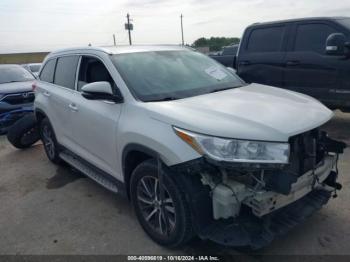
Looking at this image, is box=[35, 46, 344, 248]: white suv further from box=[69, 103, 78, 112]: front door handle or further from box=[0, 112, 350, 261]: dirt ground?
box=[0, 112, 350, 261]: dirt ground

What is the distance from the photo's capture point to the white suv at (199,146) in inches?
104

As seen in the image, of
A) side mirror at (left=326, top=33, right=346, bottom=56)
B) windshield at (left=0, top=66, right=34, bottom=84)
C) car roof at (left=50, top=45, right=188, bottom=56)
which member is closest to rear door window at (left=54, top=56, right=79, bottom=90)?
car roof at (left=50, top=45, right=188, bottom=56)

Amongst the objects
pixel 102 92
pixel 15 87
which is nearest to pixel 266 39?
pixel 102 92

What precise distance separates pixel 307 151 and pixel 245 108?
613 mm

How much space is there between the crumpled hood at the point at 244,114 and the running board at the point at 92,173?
112 cm

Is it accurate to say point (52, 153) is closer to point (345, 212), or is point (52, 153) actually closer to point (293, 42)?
point (345, 212)

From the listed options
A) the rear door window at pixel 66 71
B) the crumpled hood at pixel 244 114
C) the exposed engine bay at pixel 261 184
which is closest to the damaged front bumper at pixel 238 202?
the exposed engine bay at pixel 261 184

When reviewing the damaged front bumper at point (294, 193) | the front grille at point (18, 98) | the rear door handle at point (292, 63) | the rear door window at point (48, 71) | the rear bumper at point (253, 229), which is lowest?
the rear bumper at point (253, 229)

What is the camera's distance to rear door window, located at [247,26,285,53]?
23.0ft

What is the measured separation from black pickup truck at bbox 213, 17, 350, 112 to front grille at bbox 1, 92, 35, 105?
16.2 feet

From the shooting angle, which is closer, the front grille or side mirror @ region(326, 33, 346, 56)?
side mirror @ region(326, 33, 346, 56)

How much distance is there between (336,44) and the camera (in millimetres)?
5859

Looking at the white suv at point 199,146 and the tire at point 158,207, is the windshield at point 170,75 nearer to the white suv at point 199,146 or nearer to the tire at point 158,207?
the white suv at point 199,146

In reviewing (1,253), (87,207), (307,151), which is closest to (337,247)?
(307,151)
